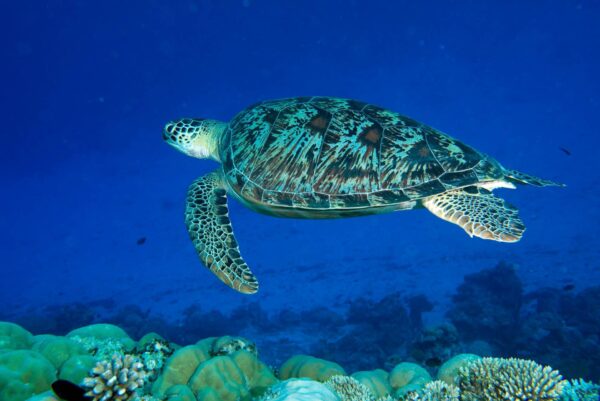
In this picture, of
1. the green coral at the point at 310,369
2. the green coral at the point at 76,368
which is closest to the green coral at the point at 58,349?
the green coral at the point at 76,368

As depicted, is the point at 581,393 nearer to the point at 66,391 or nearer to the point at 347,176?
the point at 347,176

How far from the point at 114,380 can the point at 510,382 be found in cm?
317

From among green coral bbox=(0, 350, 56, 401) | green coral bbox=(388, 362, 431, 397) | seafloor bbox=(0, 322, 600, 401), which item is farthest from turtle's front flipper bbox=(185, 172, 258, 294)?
green coral bbox=(388, 362, 431, 397)

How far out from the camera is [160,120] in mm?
48812

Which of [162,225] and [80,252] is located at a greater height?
[162,225]

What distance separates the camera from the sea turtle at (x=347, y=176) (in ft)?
12.4

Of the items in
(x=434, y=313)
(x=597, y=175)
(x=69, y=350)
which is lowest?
(x=69, y=350)

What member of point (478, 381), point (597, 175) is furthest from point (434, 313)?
point (597, 175)

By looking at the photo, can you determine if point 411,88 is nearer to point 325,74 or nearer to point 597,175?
point 325,74

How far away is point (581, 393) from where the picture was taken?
10.3 ft

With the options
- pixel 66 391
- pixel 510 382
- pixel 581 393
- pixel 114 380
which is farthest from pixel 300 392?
pixel 581 393

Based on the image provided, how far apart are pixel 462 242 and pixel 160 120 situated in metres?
43.2

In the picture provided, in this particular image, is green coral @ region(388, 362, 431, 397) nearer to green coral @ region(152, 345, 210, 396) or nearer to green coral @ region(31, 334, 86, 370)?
green coral @ region(152, 345, 210, 396)

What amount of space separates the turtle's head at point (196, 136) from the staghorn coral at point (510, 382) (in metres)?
4.74
